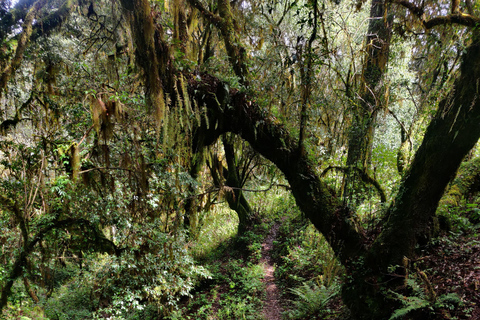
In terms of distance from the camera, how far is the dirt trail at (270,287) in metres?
5.55

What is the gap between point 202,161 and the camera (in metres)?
6.16

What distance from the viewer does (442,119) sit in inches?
131

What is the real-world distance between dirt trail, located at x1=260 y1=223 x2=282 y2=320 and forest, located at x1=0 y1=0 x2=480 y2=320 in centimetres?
9

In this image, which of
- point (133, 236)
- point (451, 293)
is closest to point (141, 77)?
point (133, 236)

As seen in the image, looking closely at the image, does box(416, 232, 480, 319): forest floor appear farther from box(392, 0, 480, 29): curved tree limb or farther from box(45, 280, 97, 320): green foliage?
box(45, 280, 97, 320): green foliage

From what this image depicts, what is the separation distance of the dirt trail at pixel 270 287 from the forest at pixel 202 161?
0.09 m

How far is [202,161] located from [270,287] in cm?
367

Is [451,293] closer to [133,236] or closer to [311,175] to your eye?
[311,175]

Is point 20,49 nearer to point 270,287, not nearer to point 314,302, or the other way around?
point 314,302

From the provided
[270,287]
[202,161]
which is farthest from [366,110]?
[270,287]

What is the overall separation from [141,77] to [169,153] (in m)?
1.42

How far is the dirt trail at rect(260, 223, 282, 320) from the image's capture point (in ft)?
18.2

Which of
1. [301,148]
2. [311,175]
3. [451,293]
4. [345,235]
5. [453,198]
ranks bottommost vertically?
[451,293]

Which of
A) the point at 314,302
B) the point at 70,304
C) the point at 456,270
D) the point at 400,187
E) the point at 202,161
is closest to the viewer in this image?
the point at 456,270
